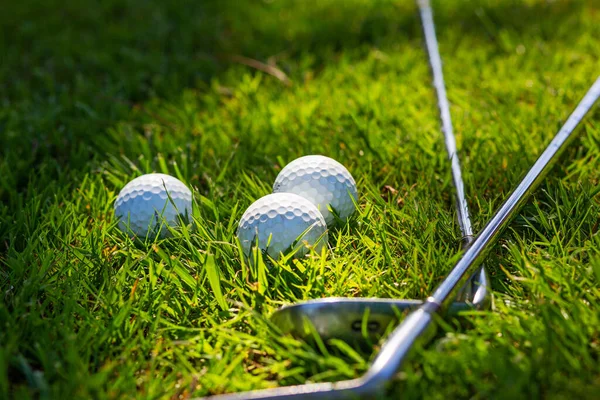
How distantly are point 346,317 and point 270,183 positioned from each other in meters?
1.08

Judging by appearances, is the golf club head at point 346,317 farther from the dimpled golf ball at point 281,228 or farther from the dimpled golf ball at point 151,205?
the dimpled golf ball at point 151,205

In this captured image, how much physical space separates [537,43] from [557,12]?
74 cm

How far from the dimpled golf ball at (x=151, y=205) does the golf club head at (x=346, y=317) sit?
73 centimetres

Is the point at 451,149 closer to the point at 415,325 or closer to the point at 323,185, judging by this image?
the point at 323,185

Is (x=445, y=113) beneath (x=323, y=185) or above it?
above

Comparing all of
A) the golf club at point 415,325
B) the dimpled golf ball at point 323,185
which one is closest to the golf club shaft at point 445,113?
the golf club at point 415,325

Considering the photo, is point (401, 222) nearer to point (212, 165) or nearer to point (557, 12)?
point (212, 165)

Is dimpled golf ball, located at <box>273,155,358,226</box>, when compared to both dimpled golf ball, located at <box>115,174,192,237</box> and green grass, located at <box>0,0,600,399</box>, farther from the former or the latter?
dimpled golf ball, located at <box>115,174,192,237</box>

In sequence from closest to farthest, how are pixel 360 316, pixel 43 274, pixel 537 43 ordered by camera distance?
pixel 360 316 < pixel 43 274 < pixel 537 43

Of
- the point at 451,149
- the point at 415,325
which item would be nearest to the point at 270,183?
the point at 451,149

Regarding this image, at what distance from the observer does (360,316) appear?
1650mm

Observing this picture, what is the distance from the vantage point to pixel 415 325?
1.52 m

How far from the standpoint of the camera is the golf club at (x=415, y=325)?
1.38m

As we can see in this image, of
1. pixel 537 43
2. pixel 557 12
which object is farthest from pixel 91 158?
pixel 557 12
